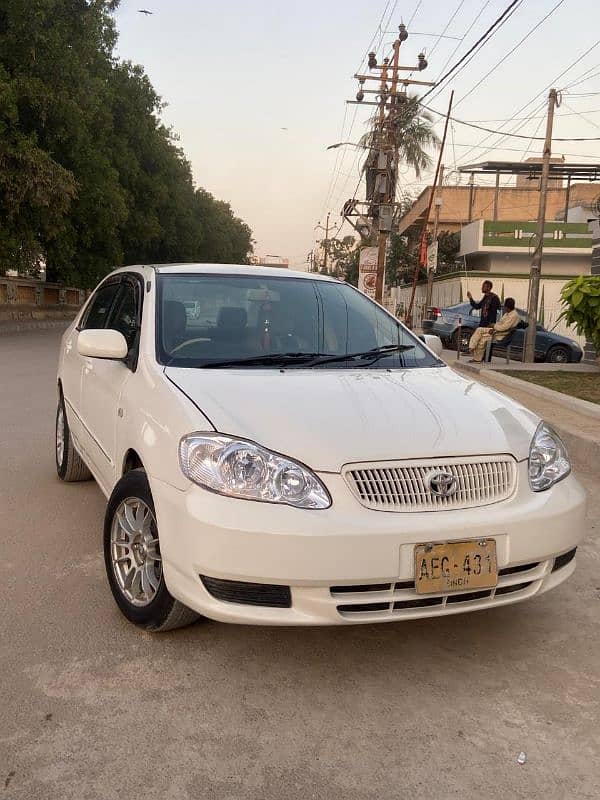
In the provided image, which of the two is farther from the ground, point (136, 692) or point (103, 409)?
point (103, 409)

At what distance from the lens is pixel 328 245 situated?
90.8 meters

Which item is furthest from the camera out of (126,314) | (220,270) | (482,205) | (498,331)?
(482,205)

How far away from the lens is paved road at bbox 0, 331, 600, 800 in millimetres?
2312

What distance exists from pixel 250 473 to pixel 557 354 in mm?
18278

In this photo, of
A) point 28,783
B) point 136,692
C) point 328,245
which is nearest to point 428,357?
point 136,692

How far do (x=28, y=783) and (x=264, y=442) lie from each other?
51.5 inches

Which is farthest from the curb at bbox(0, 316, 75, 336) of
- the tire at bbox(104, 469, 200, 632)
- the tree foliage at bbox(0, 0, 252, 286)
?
the tire at bbox(104, 469, 200, 632)

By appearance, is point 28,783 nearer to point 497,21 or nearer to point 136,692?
point 136,692

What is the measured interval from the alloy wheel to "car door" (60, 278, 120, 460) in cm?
126

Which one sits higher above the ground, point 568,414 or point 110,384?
point 110,384

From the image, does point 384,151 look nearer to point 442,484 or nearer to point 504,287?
point 504,287

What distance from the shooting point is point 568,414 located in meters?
8.95

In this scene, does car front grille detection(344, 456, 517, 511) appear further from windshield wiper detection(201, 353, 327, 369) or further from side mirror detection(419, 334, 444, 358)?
side mirror detection(419, 334, 444, 358)

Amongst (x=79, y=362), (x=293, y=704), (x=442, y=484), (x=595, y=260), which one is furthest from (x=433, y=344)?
(x=595, y=260)
